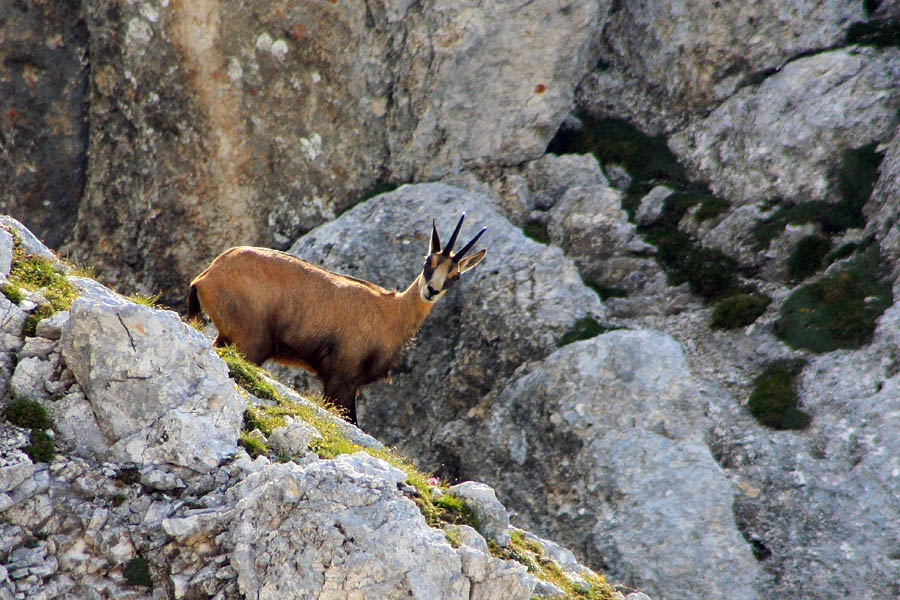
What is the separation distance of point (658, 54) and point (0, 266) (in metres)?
15.8

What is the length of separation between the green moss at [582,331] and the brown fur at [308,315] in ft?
8.87

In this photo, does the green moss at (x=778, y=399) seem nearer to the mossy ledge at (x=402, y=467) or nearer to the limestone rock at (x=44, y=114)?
the mossy ledge at (x=402, y=467)

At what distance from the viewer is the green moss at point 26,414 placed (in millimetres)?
7578

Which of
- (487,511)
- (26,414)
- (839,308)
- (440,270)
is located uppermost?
(839,308)

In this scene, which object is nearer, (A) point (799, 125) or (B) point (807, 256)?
(B) point (807, 256)

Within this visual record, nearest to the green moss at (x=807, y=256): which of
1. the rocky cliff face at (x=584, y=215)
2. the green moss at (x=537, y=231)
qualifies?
the rocky cliff face at (x=584, y=215)

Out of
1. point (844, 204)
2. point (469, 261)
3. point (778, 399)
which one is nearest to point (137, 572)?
point (469, 261)

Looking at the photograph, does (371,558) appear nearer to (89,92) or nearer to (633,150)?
(633,150)

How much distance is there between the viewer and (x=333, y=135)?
784 inches

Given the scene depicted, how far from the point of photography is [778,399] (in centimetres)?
1384

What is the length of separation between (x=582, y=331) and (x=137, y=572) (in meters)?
10.4

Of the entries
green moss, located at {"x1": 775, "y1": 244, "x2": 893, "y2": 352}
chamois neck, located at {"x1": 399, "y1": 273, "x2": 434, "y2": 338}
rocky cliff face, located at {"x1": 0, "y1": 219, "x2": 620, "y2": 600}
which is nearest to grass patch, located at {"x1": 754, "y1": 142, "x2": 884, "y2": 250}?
green moss, located at {"x1": 775, "y1": 244, "x2": 893, "y2": 352}

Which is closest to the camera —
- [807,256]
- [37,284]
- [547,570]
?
[37,284]

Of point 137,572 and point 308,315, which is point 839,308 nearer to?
point 308,315
